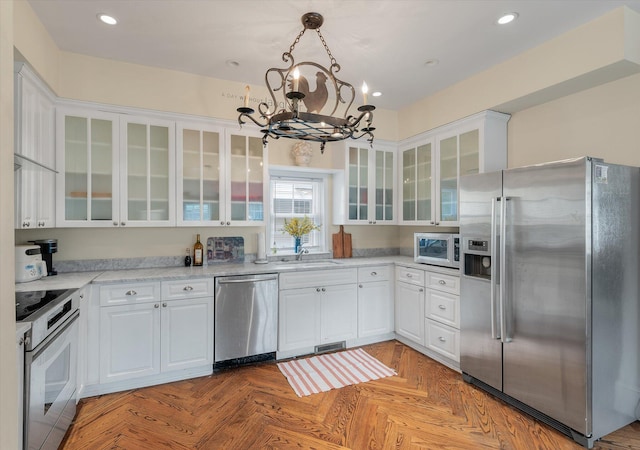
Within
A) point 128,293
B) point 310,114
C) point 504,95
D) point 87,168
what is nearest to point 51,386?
point 128,293

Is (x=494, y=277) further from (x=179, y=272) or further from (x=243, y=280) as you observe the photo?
(x=179, y=272)

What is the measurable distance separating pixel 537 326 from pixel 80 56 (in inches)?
175

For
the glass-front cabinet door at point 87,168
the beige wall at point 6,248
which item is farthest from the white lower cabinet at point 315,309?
the beige wall at point 6,248

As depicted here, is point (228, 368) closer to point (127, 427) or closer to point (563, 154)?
point (127, 427)

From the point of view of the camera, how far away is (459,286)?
3133 mm

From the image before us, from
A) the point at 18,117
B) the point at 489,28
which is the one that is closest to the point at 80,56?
the point at 18,117

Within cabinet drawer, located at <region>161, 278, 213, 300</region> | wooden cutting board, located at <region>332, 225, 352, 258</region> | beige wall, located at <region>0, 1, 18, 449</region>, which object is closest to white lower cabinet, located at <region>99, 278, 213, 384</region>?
cabinet drawer, located at <region>161, 278, 213, 300</region>

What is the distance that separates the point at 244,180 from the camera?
3.62 meters

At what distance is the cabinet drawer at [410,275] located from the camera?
3.63 meters

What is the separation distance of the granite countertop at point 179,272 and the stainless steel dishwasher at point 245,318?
0.39 feet

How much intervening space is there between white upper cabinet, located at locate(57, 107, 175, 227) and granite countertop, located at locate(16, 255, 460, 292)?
463 millimetres

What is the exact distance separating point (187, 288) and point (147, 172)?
121cm

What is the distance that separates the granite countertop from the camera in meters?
2.57

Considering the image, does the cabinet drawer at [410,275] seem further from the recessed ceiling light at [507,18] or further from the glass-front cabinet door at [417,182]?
the recessed ceiling light at [507,18]
